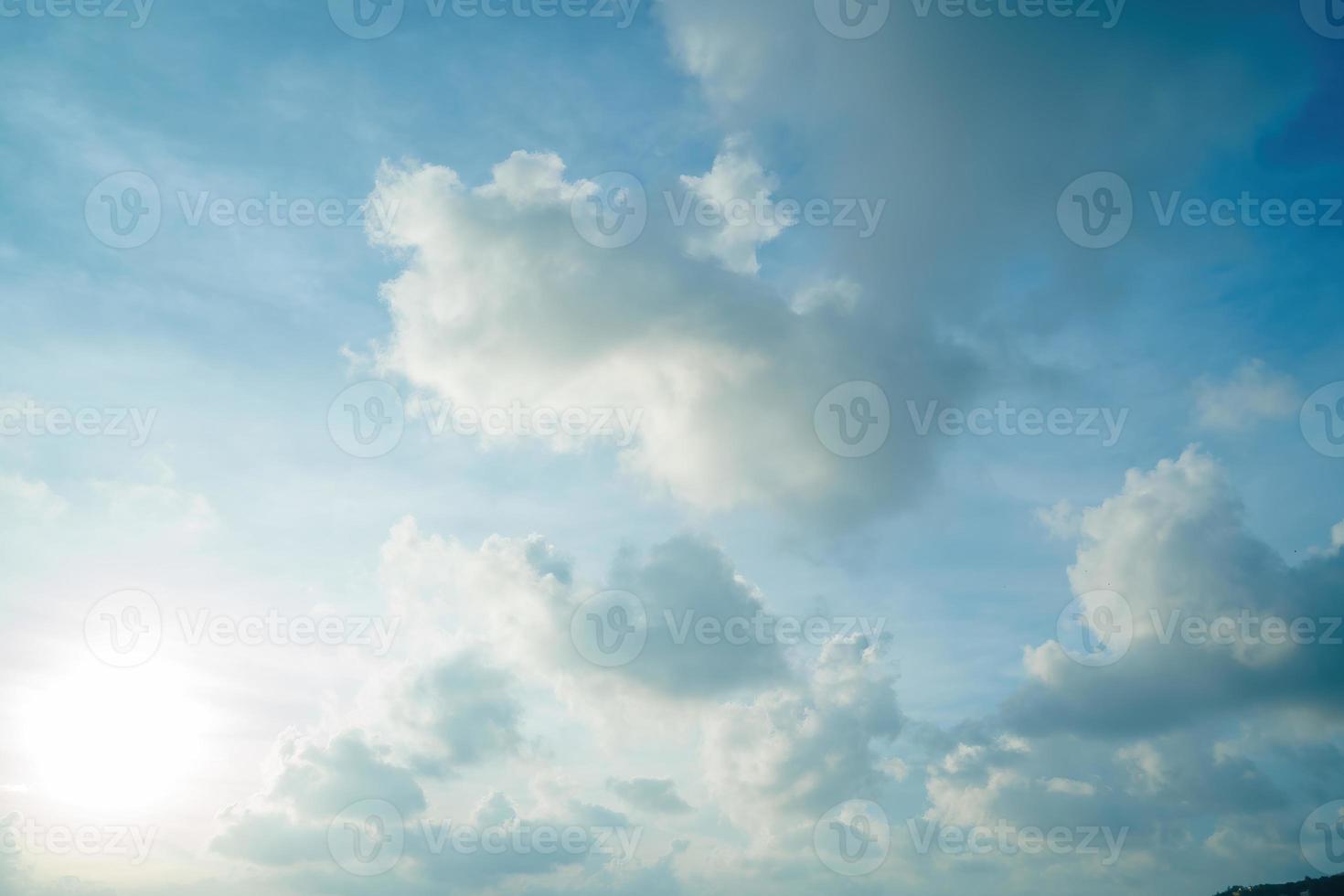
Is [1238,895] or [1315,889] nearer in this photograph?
[1315,889]

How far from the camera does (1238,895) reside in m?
196

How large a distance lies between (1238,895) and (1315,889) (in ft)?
56.9

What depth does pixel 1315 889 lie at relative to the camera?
183m
